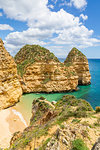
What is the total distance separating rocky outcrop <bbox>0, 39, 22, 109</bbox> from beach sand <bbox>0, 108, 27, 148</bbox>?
1710mm

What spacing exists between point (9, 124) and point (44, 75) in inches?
660

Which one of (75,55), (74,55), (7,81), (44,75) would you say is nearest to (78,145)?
(7,81)

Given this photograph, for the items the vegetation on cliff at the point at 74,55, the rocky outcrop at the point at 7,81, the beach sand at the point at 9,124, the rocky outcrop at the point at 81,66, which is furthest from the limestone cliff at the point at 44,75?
the beach sand at the point at 9,124

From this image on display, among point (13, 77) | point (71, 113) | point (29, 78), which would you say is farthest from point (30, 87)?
point (71, 113)

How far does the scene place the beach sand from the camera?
10805 millimetres

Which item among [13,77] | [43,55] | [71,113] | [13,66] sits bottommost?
[71,113]

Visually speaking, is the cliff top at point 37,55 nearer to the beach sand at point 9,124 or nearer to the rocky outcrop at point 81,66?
the rocky outcrop at point 81,66

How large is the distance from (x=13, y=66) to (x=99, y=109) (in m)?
16.6

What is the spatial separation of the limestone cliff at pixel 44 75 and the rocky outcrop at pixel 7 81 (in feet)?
23.5

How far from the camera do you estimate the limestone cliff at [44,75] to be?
26938mm

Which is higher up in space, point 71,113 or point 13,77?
point 13,77

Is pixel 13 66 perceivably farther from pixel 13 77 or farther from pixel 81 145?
pixel 81 145

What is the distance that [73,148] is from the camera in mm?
3869

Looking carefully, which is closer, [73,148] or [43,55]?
[73,148]
